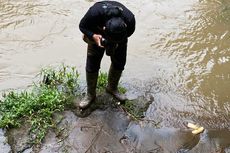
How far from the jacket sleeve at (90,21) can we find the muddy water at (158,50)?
141cm

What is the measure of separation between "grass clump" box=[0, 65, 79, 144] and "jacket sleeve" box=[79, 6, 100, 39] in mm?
1078

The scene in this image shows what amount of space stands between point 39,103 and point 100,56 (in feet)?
3.09

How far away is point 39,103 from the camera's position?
4.52 meters

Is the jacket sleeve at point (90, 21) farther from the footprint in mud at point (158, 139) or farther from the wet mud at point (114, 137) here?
the footprint in mud at point (158, 139)

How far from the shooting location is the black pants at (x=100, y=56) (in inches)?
164

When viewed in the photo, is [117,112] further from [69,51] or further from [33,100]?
[69,51]

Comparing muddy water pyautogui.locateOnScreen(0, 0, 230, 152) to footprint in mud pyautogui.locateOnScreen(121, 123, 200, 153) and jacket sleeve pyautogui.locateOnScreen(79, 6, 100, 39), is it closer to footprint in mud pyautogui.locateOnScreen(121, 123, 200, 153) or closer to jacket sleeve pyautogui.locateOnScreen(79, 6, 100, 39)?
footprint in mud pyautogui.locateOnScreen(121, 123, 200, 153)

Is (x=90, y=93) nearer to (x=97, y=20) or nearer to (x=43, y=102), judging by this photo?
(x=43, y=102)

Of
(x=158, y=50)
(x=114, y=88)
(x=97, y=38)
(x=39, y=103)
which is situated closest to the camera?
(x=97, y=38)

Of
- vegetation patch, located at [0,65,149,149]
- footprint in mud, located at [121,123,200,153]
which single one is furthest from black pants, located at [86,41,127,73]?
footprint in mud, located at [121,123,200,153]

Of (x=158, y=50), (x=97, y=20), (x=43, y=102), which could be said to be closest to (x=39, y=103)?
(x=43, y=102)

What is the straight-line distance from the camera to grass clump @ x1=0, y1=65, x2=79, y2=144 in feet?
14.1

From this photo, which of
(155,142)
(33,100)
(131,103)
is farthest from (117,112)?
(33,100)

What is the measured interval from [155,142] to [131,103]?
70 centimetres
